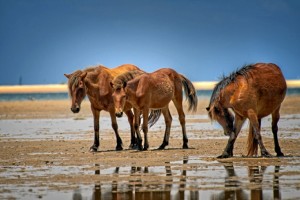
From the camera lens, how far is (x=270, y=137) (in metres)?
19.1

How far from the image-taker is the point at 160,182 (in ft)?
34.1

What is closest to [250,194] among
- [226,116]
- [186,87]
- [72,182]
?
[72,182]

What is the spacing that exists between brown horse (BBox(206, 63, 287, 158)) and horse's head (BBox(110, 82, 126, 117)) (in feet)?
9.19

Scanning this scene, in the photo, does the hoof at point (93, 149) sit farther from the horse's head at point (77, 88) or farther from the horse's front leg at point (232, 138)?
the horse's front leg at point (232, 138)

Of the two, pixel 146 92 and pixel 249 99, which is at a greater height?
pixel 146 92

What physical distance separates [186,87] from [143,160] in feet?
14.9

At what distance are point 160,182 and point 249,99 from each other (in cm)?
366

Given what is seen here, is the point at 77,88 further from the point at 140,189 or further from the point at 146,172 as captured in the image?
the point at 140,189

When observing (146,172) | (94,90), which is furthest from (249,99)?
(94,90)

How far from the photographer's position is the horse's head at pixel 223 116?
14000mm

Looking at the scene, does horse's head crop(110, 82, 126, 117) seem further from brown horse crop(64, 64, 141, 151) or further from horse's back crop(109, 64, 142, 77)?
horse's back crop(109, 64, 142, 77)

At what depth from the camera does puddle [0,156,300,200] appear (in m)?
9.20

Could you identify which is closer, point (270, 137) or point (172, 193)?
point (172, 193)

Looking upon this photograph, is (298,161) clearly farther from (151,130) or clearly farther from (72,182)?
(151,130)
